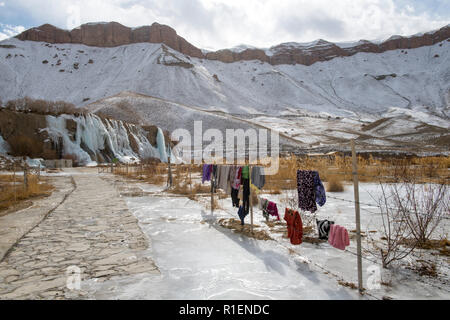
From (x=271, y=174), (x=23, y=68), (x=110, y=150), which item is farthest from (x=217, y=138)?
(x=23, y=68)

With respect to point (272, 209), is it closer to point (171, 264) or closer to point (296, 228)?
A: point (296, 228)

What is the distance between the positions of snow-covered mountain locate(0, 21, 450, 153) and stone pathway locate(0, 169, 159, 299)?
56043 mm

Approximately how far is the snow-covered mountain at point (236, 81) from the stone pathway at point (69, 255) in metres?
56.0

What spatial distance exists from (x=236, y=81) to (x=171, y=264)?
101 metres

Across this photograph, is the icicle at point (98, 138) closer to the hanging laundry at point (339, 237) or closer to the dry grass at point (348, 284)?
the hanging laundry at point (339, 237)

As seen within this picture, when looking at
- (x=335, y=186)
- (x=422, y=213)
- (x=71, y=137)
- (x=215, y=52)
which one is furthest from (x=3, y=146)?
(x=215, y=52)

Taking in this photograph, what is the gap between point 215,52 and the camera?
4692 inches

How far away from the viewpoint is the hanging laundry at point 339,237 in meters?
3.11

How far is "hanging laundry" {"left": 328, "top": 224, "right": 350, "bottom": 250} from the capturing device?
311 cm

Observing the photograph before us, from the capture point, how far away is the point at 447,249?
12.9 feet

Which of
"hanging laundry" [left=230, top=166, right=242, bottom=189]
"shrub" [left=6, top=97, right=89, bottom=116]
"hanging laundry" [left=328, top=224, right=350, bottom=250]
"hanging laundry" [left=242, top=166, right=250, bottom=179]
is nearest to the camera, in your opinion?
"hanging laundry" [left=328, top=224, right=350, bottom=250]

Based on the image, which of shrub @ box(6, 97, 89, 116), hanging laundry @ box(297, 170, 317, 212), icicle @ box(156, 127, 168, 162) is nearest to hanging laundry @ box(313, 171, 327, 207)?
hanging laundry @ box(297, 170, 317, 212)

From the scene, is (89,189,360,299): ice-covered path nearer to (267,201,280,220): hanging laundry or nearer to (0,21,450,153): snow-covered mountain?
(267,201,280,220): hanging laundry
